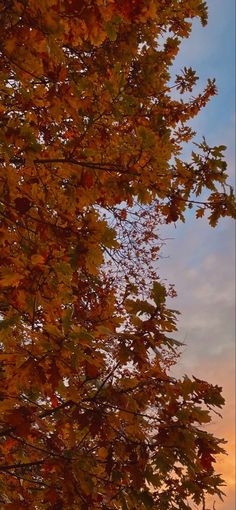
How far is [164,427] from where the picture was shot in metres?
3.10

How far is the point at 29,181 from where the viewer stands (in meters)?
3.81

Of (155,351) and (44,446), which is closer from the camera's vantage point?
(155,351)

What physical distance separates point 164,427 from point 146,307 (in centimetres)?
69

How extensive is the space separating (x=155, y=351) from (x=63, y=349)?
0.54 m

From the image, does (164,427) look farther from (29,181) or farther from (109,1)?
(109,1)

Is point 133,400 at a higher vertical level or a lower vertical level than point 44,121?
lower

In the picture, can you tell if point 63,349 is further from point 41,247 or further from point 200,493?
point 200,493

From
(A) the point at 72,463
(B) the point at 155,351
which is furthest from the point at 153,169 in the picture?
(A) the point at 72,463

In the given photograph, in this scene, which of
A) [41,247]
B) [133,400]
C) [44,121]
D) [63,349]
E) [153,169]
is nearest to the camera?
[63,349]

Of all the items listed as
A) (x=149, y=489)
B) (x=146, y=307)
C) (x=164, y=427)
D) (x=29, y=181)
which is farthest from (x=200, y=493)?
(x=29, y=181)

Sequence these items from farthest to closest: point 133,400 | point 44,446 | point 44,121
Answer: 1. point 44,121
2. point 44,446
3. point 133,400

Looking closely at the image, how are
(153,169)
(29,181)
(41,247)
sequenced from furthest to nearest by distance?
1. (29,181)
2. (153,169)
3. (41,247)

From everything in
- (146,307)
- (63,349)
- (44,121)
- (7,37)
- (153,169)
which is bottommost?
(63,349)

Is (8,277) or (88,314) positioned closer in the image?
(8,277)
